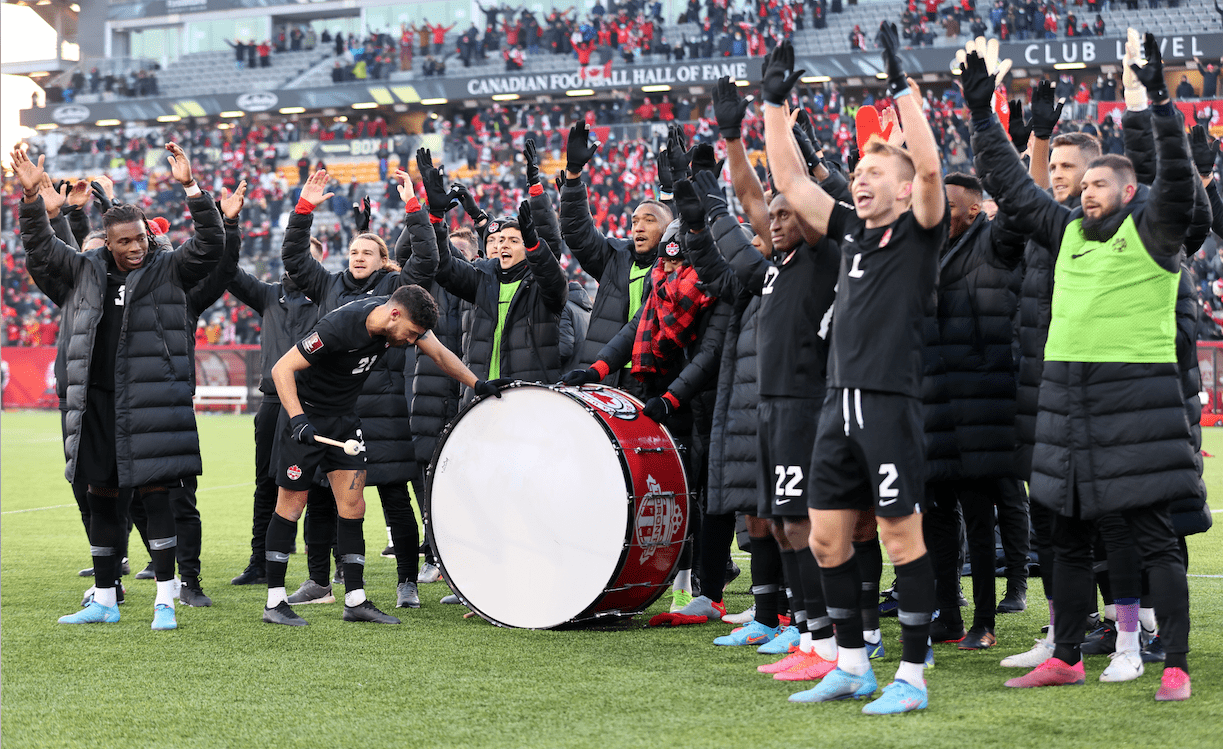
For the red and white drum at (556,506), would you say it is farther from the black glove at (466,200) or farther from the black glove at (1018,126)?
the black glove at (1018,126)

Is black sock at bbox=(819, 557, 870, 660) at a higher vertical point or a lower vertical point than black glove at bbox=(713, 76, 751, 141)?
lower

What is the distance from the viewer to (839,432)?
380 centimetres

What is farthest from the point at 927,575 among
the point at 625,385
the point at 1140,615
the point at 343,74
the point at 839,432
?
the point at 343,74

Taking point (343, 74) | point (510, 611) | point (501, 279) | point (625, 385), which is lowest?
point (510, 611)

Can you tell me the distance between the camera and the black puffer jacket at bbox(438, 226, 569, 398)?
6320mm

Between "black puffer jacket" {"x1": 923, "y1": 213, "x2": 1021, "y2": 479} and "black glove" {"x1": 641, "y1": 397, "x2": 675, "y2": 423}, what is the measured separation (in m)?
1.16

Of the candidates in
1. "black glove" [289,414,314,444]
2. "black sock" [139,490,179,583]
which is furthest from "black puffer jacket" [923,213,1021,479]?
"black sock" [139,490,179,583]

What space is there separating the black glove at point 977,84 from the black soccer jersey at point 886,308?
2.00 ft

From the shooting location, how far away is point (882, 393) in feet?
12.3

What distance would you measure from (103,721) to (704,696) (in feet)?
6.35

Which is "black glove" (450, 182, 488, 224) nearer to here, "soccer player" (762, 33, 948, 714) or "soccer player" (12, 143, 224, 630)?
"soccer player" (12, 143, 224, 630)

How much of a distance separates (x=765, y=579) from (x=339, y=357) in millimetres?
2204

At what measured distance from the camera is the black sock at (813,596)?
433 centimetres

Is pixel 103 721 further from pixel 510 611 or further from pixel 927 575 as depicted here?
pixel 927 575
